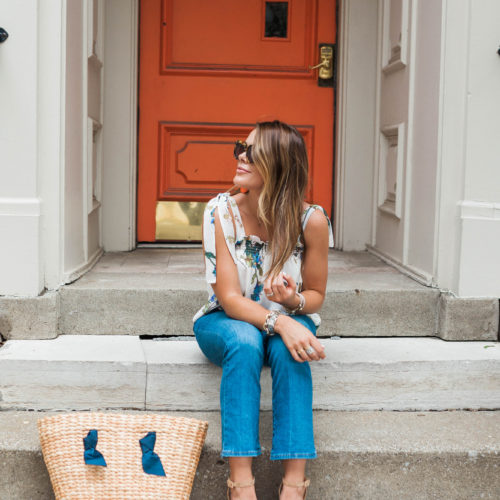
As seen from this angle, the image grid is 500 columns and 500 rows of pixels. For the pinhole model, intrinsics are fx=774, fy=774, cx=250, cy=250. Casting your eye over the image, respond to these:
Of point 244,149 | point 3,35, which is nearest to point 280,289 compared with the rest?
point 244,149

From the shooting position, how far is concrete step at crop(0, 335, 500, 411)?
2.69m

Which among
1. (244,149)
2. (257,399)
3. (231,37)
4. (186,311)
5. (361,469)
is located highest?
(231,37)

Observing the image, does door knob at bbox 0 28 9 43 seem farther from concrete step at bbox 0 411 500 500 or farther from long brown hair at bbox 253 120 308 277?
concrete step at bbox 0 411 500 500

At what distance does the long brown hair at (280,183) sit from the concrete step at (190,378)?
0.48m

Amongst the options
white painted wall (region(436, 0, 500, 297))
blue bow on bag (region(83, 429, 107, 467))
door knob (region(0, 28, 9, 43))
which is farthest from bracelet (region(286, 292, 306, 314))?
door knob (region(0, 28, 9, 43))

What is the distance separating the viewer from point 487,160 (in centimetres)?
305

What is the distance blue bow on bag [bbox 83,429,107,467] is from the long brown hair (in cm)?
75

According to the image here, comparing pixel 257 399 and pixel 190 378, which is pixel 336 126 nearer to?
pixel 190 378

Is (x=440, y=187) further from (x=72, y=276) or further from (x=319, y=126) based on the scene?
(x=72, y=276)

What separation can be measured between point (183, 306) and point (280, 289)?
806mm

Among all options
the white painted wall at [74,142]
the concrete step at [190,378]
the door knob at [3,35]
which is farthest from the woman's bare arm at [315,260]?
the door knob at [3,35]

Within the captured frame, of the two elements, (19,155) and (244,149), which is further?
(19,155)

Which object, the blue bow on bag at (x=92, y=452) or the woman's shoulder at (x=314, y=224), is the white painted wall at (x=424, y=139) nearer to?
the woman's shoulder at (x=314, y=224)

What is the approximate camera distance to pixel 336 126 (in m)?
4.21
